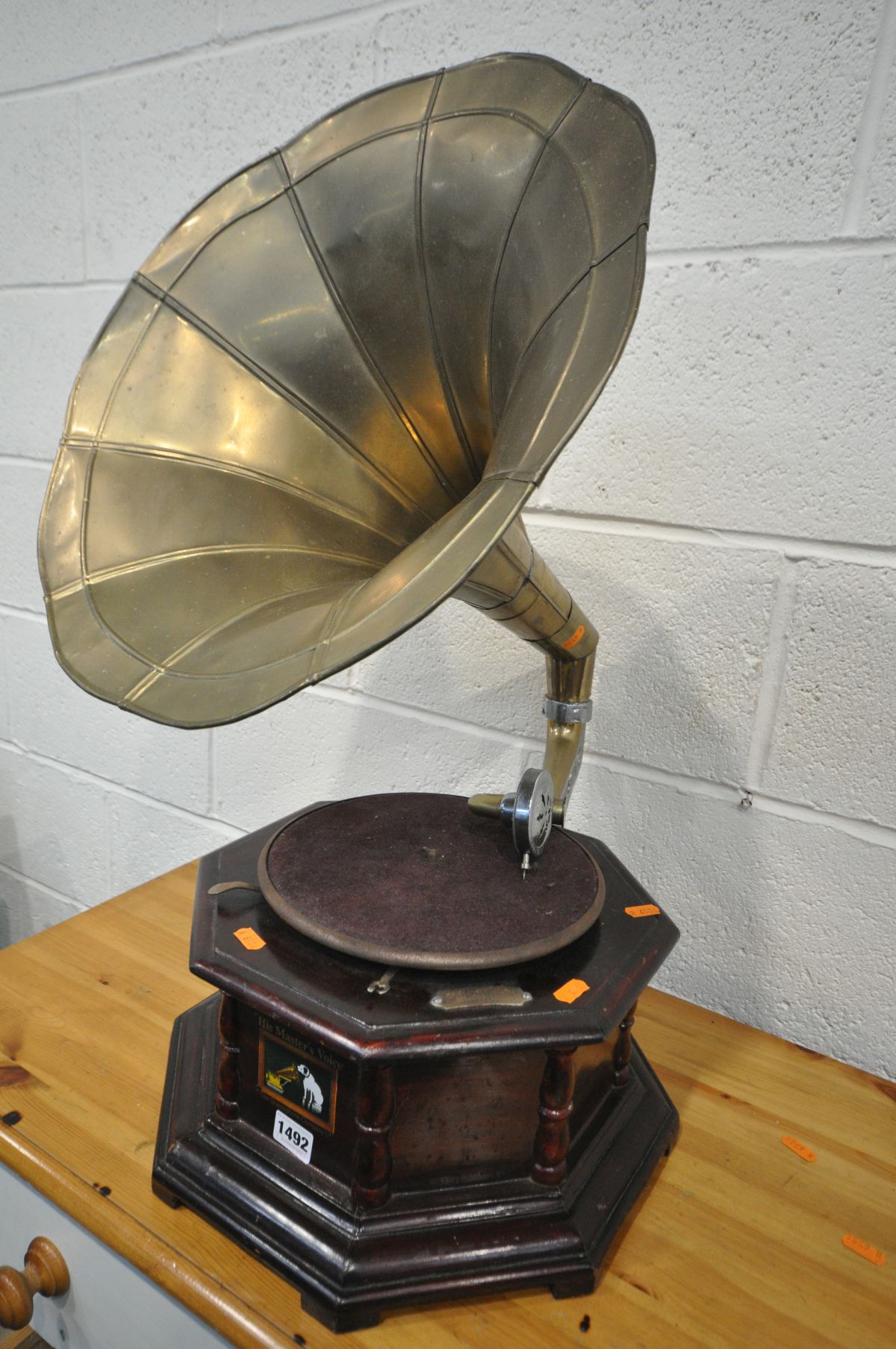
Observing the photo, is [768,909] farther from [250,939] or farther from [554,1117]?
[250,939]

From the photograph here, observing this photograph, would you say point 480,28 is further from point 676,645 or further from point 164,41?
point 676,645

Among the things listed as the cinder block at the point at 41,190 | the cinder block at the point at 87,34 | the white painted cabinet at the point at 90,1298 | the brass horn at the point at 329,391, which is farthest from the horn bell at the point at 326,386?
the cinder block at the point at 41,190

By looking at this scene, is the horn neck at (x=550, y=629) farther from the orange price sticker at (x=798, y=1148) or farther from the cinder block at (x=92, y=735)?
the cinder block at (x=92, y=735)

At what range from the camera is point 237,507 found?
78cm

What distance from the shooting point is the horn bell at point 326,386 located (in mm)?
619

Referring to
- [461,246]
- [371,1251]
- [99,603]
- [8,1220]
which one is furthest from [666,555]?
[8,1220]

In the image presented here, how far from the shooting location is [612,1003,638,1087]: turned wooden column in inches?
29.4

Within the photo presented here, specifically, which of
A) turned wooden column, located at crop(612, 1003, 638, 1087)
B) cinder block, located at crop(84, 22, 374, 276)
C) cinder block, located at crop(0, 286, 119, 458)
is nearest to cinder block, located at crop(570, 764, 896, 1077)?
turned wooden column, located at crop(612, 1003, 638, 1087)

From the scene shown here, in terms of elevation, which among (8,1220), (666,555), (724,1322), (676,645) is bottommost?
(8,1220)

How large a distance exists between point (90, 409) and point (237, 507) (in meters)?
0.16

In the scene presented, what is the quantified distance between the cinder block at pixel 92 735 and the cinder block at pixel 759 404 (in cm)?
86

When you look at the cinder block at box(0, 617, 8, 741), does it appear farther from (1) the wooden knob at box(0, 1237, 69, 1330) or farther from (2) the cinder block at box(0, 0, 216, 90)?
(1) the wooden knob at box(0, 1237, 69, 1330)

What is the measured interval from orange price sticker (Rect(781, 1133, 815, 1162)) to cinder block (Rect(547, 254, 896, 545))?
0.59 meters

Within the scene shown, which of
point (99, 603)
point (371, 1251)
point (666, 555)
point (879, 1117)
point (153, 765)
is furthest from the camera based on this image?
point (153, 765)
